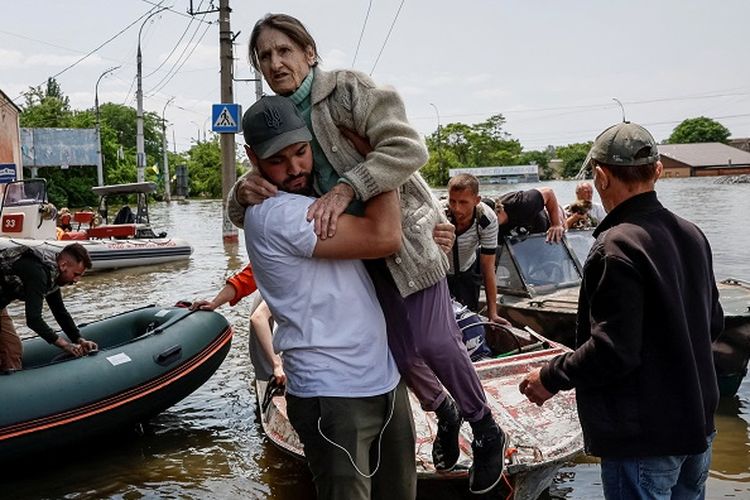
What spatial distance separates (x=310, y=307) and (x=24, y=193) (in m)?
16.2

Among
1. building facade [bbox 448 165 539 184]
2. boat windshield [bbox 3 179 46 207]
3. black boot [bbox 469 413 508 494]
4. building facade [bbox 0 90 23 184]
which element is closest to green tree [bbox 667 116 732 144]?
building facade [bbox 448 165 539 184]

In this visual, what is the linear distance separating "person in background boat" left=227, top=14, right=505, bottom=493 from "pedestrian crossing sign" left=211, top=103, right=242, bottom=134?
52.8 feet

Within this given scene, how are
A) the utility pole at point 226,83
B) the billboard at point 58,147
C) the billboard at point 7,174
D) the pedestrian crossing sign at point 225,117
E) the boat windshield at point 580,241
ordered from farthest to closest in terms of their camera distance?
the billboard at point 58,147
the billboard at point 7,174
the utility pole at point 226,83
the pedestrian crossing sign at point 225,117
the boat windshield at point 580,241

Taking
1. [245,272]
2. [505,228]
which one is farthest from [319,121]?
[505,228]

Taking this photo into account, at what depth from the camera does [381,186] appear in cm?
249

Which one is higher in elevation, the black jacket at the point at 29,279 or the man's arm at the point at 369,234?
the man's arm at the point at 369,234

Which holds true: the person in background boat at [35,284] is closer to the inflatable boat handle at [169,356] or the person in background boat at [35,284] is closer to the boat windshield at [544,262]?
the inflatable boat handle at [169,356]

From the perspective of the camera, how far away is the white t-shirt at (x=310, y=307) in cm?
247

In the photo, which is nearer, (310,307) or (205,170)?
(310,307)

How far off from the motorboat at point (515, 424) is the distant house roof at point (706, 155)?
107 meters

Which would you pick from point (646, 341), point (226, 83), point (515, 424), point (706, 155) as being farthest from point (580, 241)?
point (706, 155)

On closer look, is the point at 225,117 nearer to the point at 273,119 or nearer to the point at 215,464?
the point at 215,464

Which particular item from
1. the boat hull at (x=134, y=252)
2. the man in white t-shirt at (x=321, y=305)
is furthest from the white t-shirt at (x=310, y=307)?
the boat hull at (x=134, y=252)

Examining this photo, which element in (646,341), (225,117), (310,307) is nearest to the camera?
(310,307)
